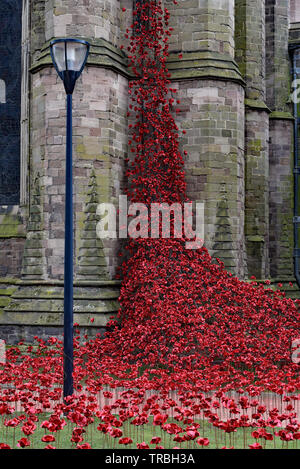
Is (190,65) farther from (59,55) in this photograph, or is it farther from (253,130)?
(59,55)

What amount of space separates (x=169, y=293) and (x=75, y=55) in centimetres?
559

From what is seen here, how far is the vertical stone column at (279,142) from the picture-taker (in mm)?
18484

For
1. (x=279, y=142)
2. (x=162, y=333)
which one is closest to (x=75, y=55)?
(x=162, y=333)

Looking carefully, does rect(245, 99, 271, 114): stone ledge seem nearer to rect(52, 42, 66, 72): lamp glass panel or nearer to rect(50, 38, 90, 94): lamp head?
rect(50, 38, 90, 94): lamp head

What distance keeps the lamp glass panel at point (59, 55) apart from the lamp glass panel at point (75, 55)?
0.20ft

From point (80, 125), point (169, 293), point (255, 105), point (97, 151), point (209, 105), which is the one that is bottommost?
point (169, 293)

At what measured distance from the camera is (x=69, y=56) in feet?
25.0

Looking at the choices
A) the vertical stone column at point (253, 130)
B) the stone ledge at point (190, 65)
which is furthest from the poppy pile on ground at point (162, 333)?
the vertical stone column at point (253, 130)

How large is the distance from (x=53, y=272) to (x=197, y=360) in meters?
4.05

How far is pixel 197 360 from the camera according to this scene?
10312 millimetres

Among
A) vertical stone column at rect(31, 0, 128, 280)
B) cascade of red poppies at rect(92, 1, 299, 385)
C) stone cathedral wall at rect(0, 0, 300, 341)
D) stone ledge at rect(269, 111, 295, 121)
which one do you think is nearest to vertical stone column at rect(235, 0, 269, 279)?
stone cathedral wall at rect(0, 0, 300, 341)

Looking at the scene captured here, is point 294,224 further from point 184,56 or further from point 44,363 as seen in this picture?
point 44,363

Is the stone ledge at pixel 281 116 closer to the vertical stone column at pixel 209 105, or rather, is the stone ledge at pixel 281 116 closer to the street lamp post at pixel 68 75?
the vertical stone column at pixel 209 105

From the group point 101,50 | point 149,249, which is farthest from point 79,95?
point 149,249
